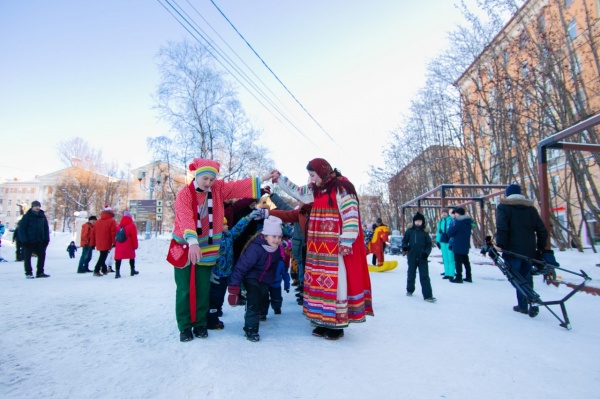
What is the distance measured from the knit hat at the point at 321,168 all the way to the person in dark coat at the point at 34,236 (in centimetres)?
785

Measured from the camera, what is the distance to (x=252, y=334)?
10.9 feet

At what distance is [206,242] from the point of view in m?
3.48

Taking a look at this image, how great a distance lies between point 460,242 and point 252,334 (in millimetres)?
6257

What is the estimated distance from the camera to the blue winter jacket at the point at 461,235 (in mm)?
7914

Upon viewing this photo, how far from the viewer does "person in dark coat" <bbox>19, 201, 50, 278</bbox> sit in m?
8.09

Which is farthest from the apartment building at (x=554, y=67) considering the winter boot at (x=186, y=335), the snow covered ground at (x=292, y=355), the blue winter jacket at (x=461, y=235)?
the winter boot at (x=186, y=335)

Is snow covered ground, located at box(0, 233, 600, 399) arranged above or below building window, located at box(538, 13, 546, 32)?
below

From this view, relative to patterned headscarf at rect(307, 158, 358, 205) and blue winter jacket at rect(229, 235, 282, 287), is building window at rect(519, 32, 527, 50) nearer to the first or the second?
patterned headscarf at rect(307, 158, 358, 205)

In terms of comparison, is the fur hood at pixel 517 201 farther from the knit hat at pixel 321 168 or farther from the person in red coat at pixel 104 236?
the person in red coat at pixel 104 236

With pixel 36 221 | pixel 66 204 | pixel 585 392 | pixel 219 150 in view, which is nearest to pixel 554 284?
pixel 585 392

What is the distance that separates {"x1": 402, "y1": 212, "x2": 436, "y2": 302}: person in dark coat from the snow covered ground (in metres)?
0.87

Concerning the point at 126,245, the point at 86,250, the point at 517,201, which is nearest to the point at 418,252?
the point at 517,201

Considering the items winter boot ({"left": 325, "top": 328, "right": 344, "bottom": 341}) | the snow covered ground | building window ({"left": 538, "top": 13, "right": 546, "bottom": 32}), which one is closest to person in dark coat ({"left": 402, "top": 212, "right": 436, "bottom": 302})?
the snow covered ground

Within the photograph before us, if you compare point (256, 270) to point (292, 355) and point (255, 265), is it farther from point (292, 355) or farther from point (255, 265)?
point (292, 355)
